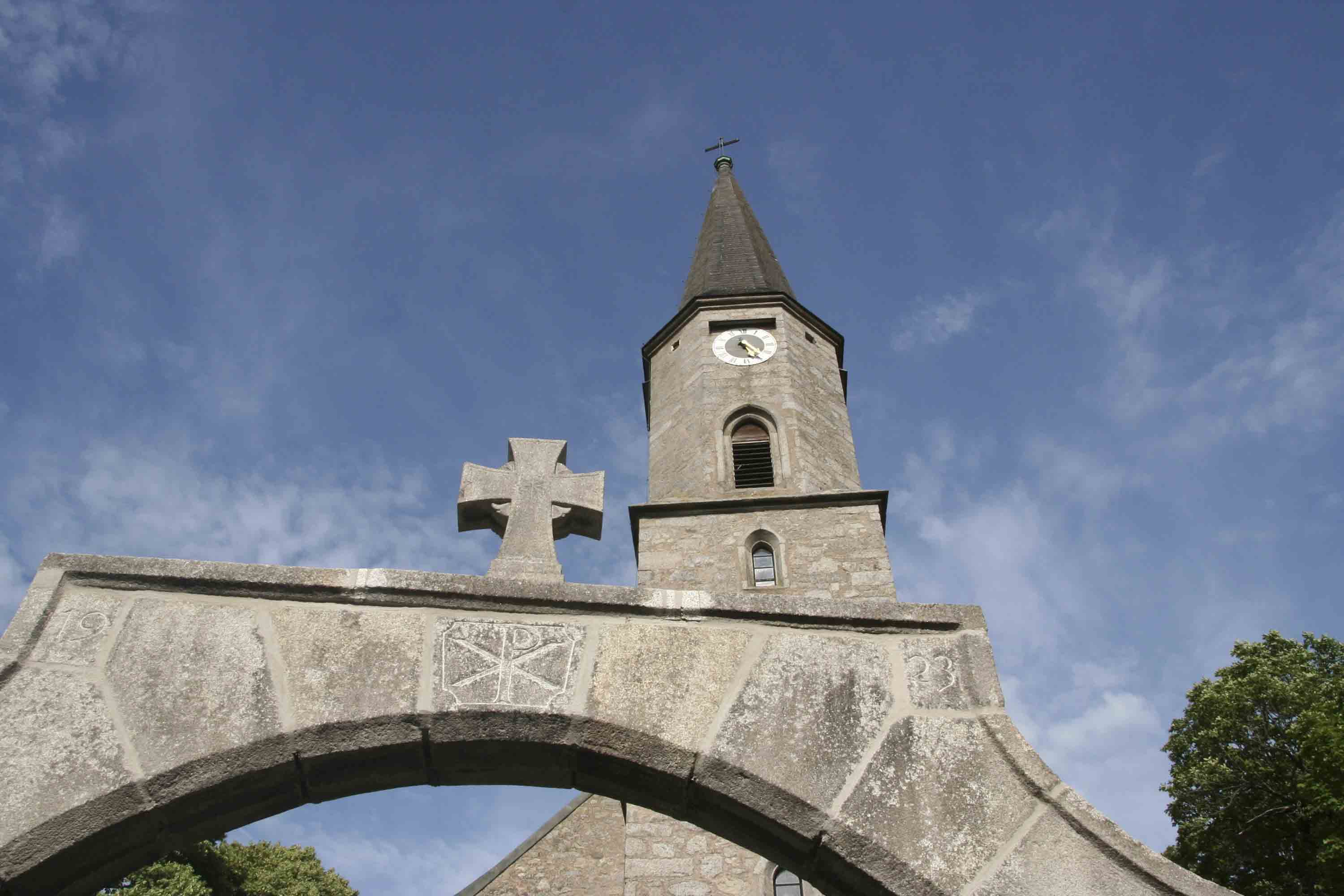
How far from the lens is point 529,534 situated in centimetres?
403

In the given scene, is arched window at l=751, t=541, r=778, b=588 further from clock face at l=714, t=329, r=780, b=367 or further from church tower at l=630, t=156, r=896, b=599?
clock face at l=714, t=329, r=780, b=367

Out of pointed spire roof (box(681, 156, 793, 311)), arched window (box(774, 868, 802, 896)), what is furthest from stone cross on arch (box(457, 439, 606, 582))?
pointed spire roof (box(681, 156, 793, 311))

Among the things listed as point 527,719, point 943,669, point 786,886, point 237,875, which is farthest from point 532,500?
point 237,875

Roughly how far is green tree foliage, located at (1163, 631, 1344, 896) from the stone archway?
14037mm

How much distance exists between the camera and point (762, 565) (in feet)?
48.0

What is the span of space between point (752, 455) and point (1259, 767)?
9.29 metres

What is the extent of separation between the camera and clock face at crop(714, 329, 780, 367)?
18078 millimetres

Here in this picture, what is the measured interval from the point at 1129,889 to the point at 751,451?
13599mm

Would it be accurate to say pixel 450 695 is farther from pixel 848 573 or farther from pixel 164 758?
pixel 848 573

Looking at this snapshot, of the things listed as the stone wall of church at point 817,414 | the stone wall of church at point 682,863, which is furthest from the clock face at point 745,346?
the stone wall of church at point 682,863

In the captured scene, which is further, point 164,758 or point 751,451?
point 751,451

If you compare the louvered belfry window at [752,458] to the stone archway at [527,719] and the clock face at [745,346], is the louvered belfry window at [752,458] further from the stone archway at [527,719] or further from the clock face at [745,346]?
the stone archway at [527,719]

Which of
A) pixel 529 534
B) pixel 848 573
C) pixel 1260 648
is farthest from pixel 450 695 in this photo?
pixel 1260 648

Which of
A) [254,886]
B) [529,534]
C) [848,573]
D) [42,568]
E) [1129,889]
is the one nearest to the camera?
[1129,889]
